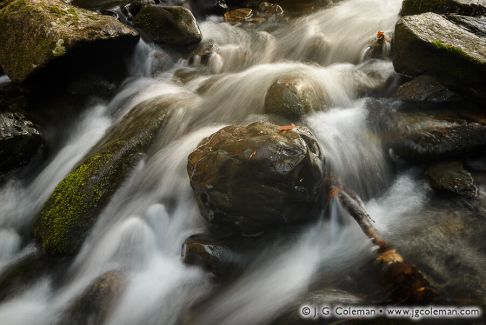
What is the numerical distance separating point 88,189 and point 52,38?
3.28 meters

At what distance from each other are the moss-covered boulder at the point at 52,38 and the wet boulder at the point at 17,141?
3.04ft

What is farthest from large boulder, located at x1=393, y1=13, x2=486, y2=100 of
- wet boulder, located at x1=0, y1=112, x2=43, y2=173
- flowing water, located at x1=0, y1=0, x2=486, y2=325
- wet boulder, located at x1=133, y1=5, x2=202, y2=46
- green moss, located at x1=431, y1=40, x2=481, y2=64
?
wet boulder, located at x1=0, y1=112, x2=43, y2=173

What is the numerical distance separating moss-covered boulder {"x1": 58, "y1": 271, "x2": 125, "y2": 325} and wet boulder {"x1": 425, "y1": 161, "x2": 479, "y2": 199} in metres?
4.27

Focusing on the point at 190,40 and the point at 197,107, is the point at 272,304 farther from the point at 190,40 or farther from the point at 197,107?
the point at 190,40

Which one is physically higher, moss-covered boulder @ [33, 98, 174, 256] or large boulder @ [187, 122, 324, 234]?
large boulder @ [187, 122, 324, 234]

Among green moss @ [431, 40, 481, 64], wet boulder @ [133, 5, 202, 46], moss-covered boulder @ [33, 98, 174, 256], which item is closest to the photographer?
moss-covered boulder @ [33, 98, 174, 256]

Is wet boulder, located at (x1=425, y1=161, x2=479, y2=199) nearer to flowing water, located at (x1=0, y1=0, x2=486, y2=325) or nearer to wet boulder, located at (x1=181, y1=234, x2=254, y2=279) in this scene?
flowing water, located at (x1=0, y1=0, x2=486, y2=325)

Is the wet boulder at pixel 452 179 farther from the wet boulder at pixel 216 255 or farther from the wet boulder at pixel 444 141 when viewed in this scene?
the wet boulder at pixel 216 255

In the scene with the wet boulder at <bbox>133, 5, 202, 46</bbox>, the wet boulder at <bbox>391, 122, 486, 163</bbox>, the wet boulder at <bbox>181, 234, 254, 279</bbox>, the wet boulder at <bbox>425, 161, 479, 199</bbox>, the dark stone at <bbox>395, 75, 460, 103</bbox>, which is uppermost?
the wet boulder at <bbox>133, 5, 202, 46</bbox>

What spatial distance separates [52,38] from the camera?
6.82 metres

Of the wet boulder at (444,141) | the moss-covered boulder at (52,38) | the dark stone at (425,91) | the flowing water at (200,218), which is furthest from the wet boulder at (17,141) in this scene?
the dark stone at (425,91)

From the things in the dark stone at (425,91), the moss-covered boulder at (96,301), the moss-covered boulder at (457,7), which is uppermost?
the moss-covered boulder at (457,7)

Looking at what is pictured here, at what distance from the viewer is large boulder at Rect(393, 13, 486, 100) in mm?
5629

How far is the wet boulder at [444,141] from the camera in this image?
17.3 feet
